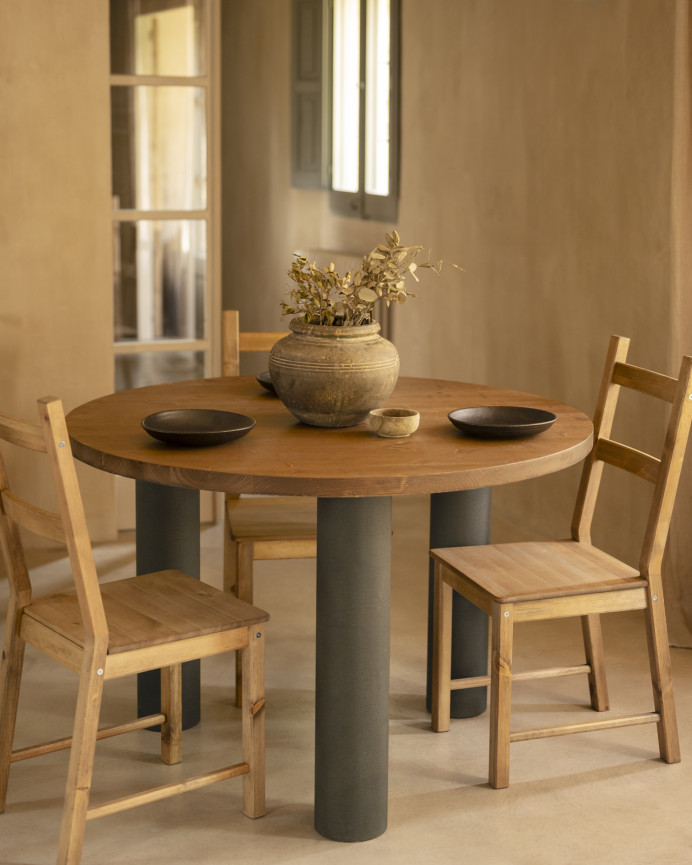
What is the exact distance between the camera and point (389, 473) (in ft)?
7.28

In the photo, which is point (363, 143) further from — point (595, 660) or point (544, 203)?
point (595, 660)

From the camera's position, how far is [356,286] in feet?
8.28

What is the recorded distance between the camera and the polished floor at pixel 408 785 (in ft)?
7.96

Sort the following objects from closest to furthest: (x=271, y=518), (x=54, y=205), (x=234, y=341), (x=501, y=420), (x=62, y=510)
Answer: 1. (x=62, y=510)
2. (x=501, y=420)
3. (x=271, y=518)
4. (x=234, y=341)
5. (x=54, y=205)

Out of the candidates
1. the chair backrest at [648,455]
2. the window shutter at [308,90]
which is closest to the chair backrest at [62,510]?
the chair backrest at [648,455]

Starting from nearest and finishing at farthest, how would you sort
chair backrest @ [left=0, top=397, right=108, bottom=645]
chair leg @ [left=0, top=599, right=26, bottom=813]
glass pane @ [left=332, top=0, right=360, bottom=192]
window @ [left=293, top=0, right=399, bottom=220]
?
chair backrest @ [left=0, top=397, right=108, bottom=645] < chair leg @ [left=0, top=599, right=26, bottom=813] < window @ [left=293, top=0, right=399, bottom=220] < glass pane @ [left=332, top=0, right=360, bottom=192]

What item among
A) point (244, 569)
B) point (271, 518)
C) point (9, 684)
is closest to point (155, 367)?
point (271, 518)

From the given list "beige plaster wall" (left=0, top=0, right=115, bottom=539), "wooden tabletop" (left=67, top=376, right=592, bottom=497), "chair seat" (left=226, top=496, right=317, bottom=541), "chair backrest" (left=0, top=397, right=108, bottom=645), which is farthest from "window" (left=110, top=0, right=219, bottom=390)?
"chair backrest" (left=0, top=397, right=108, bottom=645)

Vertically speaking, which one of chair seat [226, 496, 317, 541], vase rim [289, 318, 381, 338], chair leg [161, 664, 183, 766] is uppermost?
vase rim [289, 318, 381, 338]

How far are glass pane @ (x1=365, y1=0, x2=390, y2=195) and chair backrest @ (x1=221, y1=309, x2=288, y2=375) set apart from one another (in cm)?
234

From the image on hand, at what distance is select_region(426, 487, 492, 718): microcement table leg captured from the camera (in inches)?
116

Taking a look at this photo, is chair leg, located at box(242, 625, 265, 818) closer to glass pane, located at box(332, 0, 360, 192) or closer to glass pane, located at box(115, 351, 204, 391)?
glass pane, located at box(115, 351, 204, 391)

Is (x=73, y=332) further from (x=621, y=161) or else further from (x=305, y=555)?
(x=621, y=161)

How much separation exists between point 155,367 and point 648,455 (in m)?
2.31
